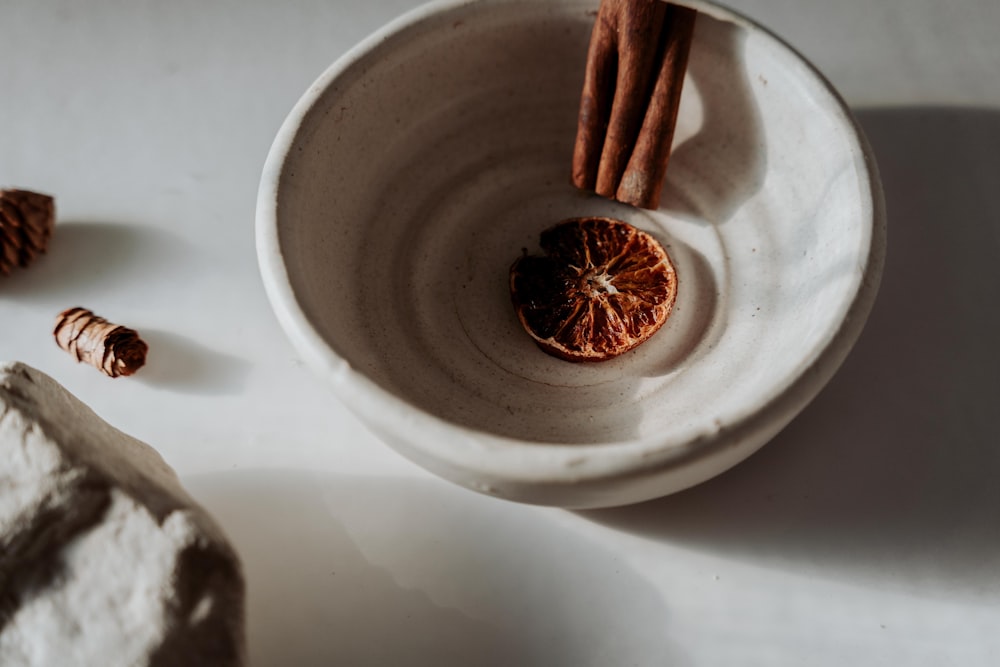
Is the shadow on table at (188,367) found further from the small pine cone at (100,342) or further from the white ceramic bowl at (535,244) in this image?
the white ceramic bowl at (535,244)

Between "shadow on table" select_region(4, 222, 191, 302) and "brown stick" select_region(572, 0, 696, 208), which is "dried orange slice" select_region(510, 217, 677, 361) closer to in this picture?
"brown stick" select_region(572, 0, 696, 208)

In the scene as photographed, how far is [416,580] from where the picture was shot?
1151 millimetres

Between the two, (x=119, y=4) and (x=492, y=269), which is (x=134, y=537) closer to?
(x=492, y=269)

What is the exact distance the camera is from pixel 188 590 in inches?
36.7

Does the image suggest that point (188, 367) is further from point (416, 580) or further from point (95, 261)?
point (416, 580)

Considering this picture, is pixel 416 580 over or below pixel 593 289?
below

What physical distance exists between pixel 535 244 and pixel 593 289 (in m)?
0.13

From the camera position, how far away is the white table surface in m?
1.11

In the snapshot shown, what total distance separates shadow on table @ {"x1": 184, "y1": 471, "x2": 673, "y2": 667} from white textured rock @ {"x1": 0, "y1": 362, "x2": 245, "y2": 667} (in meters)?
0.19

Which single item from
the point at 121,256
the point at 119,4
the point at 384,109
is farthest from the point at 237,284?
the point at 119,4

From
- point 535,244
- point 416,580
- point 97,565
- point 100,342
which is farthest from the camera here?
point 535,244

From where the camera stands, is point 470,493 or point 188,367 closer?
point 470,493

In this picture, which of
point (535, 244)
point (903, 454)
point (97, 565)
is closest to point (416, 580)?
point (97, 565)

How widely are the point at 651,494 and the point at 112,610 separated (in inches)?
21.4
